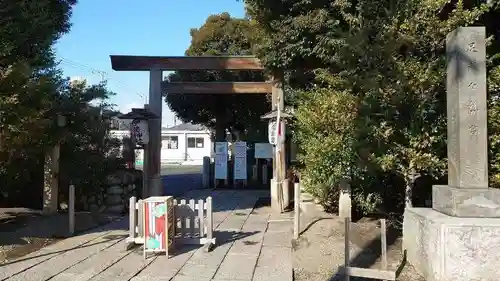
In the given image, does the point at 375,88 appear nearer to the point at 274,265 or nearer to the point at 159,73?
the point at 274,265

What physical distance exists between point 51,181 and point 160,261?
6.03m

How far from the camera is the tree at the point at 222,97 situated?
2283 cm

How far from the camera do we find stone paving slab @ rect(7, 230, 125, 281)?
21.6 ft

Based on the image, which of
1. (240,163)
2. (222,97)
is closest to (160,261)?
(240,163)

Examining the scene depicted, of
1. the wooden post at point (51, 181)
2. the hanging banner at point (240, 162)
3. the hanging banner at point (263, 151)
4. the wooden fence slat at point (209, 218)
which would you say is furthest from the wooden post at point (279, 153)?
the hanging banner at point (263, 151)

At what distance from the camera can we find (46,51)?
31.7ft

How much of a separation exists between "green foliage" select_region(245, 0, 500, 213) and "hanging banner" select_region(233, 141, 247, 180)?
819cm

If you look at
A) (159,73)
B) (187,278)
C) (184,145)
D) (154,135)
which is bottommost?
(187,278)

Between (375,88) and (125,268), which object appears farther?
(375,88)

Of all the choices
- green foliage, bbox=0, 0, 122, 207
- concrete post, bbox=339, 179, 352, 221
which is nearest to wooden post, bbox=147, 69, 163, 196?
green foliage, bbox=0, 0, 122, 207

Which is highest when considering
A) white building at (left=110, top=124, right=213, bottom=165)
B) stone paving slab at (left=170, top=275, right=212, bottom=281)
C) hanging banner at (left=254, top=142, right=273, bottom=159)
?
white building at (left=110, top=124, right=213, bottom=165)

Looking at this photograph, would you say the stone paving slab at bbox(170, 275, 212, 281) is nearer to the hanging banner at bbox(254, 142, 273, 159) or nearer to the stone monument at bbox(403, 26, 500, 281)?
the stone monument at bbox(403, 26, 500, 281)

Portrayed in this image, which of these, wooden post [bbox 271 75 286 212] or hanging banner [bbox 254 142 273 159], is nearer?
wooden post [bbox 271 75 286 212]

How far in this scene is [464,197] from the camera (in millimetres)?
6254
